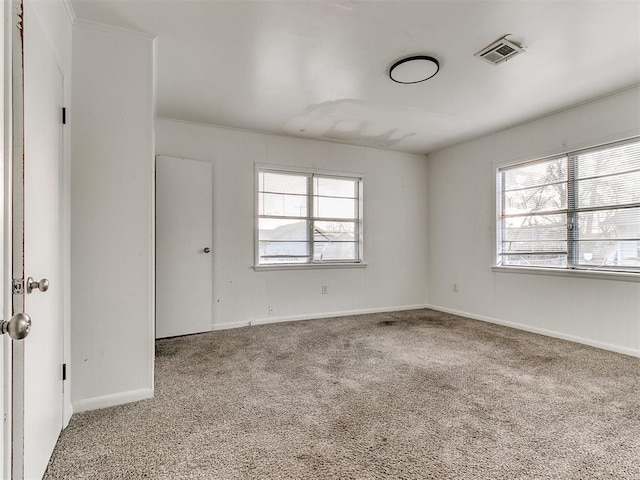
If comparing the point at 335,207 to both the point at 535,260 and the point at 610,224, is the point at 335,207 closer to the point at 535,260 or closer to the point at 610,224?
the point at 535,260

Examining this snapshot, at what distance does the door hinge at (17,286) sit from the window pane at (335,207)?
12.3 ft

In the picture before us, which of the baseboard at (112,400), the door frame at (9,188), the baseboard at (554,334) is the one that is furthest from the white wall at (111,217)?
the baseboard at (554,334)

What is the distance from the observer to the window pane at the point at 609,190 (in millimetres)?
3148

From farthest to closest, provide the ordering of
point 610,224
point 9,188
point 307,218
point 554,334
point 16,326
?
point 307,218 → point 554,334 → point 610,224 → point 9,188 → point 16,326

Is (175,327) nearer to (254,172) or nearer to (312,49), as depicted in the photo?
(254,172)

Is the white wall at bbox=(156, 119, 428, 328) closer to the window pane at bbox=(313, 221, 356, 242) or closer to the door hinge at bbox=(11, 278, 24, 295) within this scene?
the window pane at bbox=(313, 221, 356, 242)

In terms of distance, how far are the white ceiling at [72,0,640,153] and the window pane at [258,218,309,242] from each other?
4.05ft

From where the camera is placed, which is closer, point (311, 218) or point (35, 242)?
point (35, 242)

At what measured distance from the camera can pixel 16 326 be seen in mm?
834

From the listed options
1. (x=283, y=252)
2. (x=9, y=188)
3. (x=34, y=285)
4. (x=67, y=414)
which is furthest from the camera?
(x=283, y=252)

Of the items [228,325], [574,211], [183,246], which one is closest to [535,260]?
[574,211]

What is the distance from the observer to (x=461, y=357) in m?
3.07

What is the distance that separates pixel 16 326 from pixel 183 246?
307 centimetres

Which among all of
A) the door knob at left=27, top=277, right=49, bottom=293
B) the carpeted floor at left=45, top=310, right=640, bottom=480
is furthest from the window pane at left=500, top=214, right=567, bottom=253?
the door knob at left=27, top=277, right=49, bottom=293
